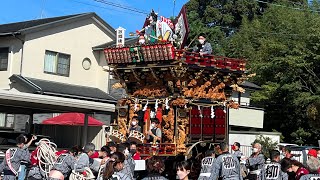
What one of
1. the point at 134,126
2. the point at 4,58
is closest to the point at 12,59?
the point at 4,58

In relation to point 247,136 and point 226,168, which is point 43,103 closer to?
point 226,168

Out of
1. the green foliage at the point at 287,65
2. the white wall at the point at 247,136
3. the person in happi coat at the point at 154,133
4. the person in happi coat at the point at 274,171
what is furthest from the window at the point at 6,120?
the person in happi coat at the point at 274,171

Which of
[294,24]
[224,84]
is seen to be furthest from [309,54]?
[224,84]

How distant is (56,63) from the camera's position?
24.2 metres

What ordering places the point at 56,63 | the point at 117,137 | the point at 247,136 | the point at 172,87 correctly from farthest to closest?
the point at 247,136
the point at 56,63
the point at 172,87
the point at 117,137

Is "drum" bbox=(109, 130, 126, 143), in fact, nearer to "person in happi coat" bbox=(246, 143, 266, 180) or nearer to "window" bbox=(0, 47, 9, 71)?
"person in happi coat" bbox=(246, 143, 266, 180)

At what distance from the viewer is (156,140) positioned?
13.1 m

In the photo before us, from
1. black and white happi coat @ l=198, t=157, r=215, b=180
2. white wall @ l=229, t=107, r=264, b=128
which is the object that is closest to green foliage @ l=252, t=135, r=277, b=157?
white wall @ l=229, t=107, r=264, b=128

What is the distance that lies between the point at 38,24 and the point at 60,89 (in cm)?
371

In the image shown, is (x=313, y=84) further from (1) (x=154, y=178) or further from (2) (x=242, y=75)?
(1) (x=154, y=178)

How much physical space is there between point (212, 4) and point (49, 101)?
35590 millimetres

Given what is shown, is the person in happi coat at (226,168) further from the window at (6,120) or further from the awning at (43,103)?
the window at (6,120)

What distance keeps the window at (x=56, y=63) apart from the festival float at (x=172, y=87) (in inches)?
389

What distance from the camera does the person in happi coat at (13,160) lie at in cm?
973
